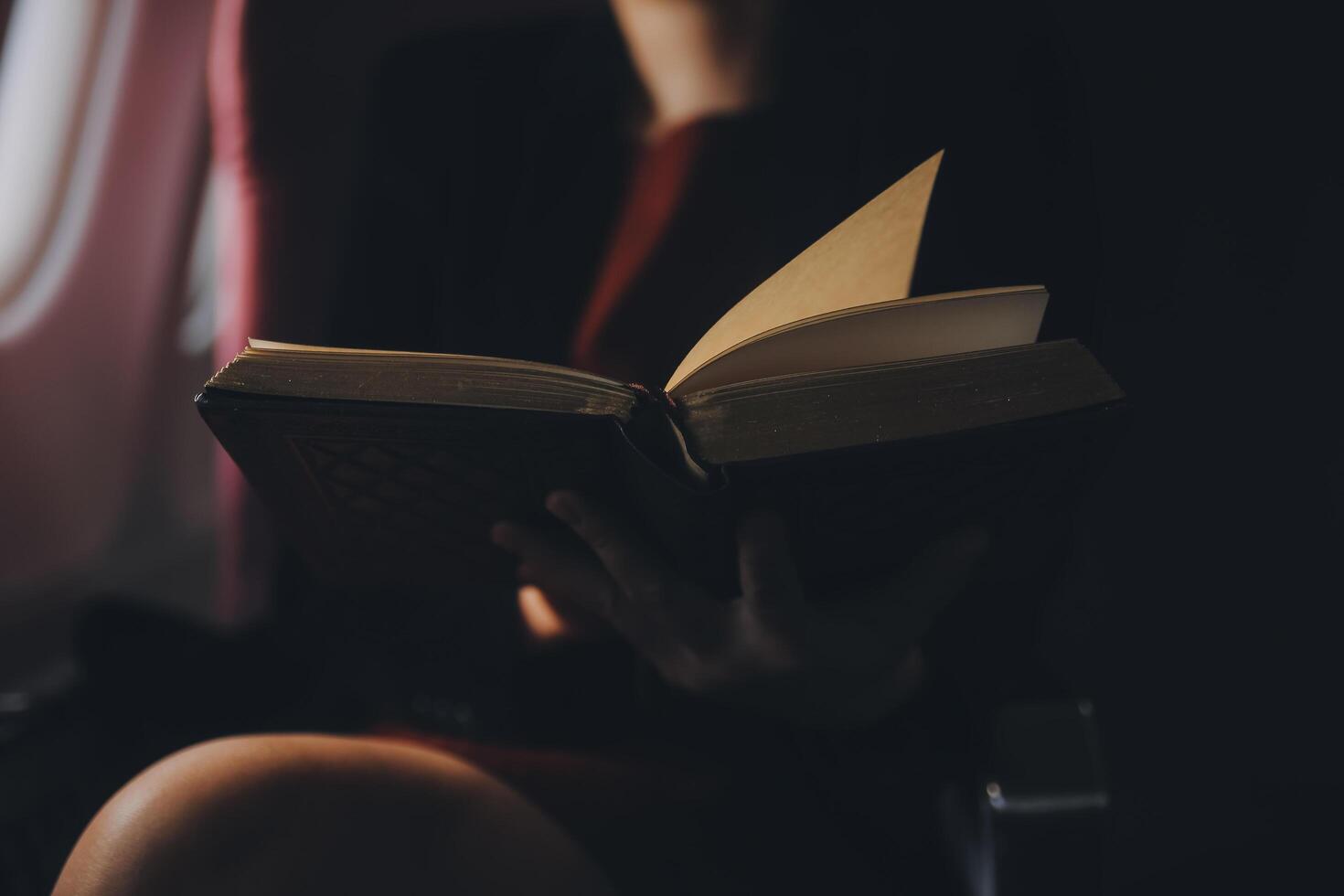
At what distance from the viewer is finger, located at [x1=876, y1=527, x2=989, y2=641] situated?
0.42 m

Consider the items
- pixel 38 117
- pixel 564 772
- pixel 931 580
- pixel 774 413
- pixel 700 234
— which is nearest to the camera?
pixel 774 413

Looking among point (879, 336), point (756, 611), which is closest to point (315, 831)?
point (756, 611)

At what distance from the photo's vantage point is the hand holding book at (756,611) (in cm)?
41

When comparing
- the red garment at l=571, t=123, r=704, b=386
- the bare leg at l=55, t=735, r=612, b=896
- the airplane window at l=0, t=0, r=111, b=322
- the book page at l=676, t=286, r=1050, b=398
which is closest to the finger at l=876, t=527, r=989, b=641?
the book page at l=676, t=286, r=1050, b=398

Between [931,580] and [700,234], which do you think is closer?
[931,580]

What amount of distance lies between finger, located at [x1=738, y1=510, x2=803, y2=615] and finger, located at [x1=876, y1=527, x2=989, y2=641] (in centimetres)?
6

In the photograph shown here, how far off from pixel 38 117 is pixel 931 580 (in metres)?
Answer: 1.48

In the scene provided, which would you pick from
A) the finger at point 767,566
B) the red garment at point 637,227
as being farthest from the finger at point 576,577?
the red garment at point 637,227

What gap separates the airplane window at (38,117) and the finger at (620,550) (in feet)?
4.19

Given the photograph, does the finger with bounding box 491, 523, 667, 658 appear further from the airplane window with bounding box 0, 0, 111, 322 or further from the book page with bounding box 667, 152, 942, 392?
the airplane window with bounding box 0, 0, 111, 322

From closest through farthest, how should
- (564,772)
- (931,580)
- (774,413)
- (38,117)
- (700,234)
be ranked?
(774,413), (931,580), (564,772), (700,234), (38,117)

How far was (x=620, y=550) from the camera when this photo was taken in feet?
1.39

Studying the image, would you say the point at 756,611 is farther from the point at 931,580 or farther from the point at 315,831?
the point at 315,831

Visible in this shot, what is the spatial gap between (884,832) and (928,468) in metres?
0.31
